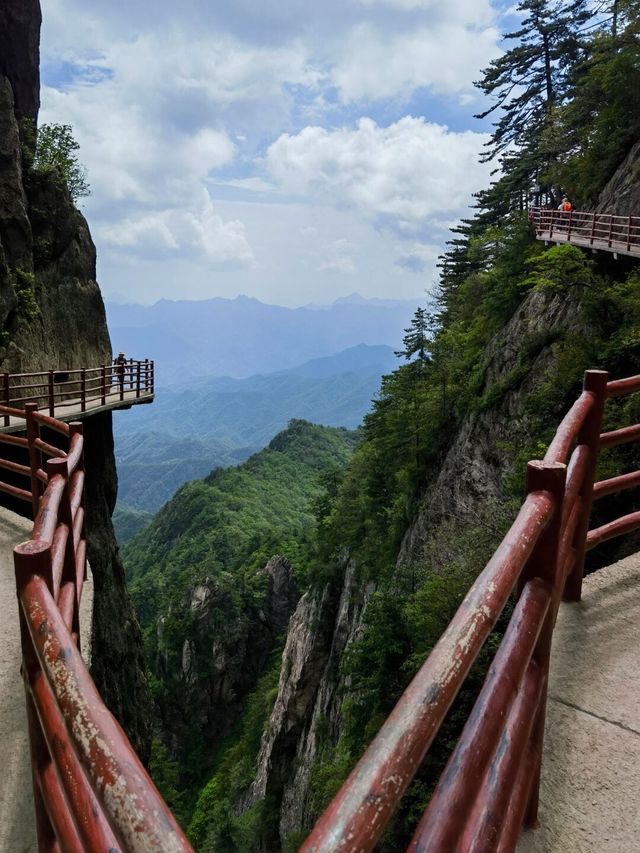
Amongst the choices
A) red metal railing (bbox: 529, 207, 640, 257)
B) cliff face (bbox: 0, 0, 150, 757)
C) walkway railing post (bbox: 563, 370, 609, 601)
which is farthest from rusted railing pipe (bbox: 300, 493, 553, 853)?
red metal railing (bbox: 529, 207, 640, 257)

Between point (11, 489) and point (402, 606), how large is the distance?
875cm

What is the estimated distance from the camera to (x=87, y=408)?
49.5ft

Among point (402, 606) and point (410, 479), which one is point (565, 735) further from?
point (410, 479)

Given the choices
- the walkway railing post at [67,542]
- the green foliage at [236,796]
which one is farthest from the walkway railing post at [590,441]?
the green foliage at [236,796]

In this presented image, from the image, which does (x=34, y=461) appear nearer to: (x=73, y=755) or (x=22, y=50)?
(x=73, y=755)

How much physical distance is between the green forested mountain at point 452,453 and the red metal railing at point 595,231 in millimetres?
556

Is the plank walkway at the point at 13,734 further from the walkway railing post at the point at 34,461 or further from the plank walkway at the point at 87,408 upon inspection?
the plank walkway at the point at 87,408

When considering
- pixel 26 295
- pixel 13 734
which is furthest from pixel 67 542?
pixel 26 295

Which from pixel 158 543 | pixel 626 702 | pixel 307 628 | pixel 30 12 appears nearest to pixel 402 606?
pixel 626 702

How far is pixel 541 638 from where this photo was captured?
1.89 metres

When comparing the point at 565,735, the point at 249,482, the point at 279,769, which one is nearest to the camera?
the point at 565,735

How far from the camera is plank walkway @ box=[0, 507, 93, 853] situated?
247 centimetres

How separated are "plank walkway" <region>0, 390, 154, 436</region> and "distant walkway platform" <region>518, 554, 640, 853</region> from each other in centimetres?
1077

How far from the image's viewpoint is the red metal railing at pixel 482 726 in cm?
90
